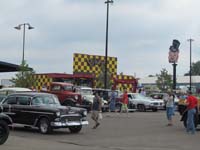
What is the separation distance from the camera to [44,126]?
18.7 meters

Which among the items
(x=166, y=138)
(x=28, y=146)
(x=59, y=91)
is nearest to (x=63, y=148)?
(x=28, y=146)

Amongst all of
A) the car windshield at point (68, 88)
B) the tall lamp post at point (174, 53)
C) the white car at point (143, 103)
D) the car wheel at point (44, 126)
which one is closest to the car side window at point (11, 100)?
the car wheel at point (44, 126)

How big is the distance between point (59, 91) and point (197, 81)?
67309 millimetres

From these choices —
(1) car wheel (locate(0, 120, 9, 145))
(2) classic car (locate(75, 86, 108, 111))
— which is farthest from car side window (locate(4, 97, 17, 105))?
(2) classic car (locate(75, 86, 108, 111))

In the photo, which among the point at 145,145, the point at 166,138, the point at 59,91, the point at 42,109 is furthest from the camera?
the point at 59,91

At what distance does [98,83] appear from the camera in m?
49.6

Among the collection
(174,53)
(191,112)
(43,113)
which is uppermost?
(174,53)

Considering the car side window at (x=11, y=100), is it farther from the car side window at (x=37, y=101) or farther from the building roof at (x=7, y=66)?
the building roof at (x=7, y=66)

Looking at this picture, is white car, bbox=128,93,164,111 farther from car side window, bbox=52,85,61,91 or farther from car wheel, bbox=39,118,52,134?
car wheel, bbox=39,118,52,134

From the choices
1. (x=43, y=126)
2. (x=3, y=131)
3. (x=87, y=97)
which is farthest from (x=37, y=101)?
(x=87, y=97)

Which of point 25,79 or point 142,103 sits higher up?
point 25,79

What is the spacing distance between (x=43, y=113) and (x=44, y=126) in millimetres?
493

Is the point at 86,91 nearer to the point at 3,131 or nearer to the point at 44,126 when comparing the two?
the point at 44,126

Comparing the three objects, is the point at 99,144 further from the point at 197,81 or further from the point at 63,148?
the point at 197,81
